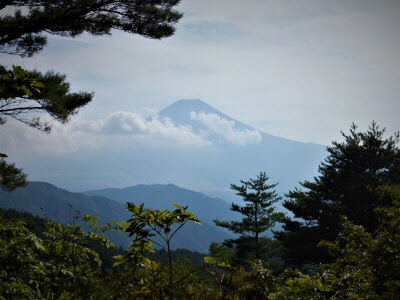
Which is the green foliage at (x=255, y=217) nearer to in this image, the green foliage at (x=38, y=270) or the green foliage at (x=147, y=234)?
the green foliage at (x=38, y=270)

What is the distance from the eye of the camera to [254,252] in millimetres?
28531

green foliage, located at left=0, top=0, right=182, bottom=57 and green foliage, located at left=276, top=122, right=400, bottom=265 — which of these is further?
green foliage, located at left=276, top=122, right=400, bottom=265

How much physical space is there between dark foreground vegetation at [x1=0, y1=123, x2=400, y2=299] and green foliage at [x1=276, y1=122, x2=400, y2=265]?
0.24 ft

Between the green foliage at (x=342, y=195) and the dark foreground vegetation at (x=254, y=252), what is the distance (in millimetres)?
74

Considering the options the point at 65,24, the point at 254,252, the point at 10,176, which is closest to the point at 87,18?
the point at 65,24

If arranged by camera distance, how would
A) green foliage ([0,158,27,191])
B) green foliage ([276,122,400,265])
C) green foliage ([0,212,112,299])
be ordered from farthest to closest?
green foliage ([276,122,400,265]) < green foliage ([0,158,27,191]) < green foliage ([0,212,112,299])

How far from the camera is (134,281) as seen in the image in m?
2.15

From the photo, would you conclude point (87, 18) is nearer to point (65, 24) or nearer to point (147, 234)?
point (65, 24)

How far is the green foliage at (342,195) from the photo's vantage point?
798 inches

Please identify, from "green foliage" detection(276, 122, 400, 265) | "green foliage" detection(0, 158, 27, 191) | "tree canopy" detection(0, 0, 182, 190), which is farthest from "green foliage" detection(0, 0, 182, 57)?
"green foliage" detection(276, 122, 400, 265)

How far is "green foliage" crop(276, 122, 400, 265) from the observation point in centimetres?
2027

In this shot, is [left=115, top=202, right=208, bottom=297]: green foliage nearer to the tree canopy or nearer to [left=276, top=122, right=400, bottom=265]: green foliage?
the tree canopy

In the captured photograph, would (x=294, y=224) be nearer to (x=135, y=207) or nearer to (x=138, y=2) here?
(x=138, y=2)

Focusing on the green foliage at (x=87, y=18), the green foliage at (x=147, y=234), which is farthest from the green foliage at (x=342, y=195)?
the green foliage at (x=147, y=234)
